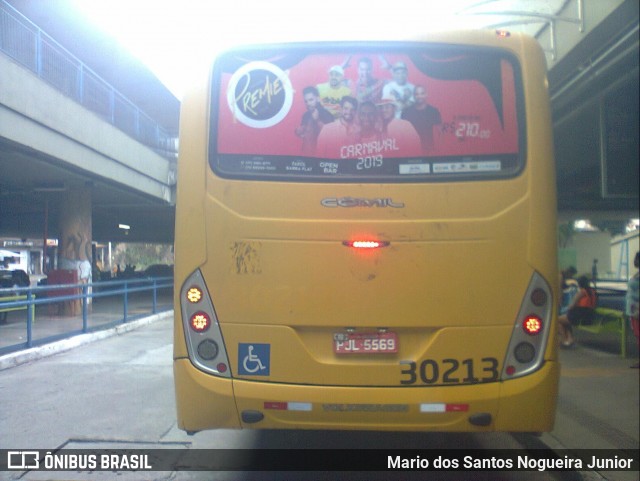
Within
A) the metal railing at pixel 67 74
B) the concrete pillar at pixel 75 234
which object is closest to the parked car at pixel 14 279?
the metal railing at pixel 67 74

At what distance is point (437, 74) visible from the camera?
402 cm

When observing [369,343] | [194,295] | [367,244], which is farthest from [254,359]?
[367,244]

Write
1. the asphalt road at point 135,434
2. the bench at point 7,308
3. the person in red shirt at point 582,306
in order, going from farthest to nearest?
the person in red shirt at point 582,306 → the bench at point 7,308 → the asphalt road at point 135,434

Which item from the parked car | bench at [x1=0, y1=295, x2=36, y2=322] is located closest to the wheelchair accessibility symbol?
bench at [x1=0, y1=295, x2=36, y2=322]

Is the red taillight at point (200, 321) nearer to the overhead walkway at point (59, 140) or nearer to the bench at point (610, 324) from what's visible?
the overhead walkway at point (59, 140)

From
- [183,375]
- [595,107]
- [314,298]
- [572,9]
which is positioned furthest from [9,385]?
[595,107]

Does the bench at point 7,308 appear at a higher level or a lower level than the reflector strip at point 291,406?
higher

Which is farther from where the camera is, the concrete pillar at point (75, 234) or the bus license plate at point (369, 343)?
the concrete pillar at point (75, 234)

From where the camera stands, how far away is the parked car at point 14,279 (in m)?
8.84

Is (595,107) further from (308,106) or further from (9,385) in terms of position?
(9,385)

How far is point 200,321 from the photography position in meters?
3.91

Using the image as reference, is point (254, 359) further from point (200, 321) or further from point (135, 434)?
point (135, 434)

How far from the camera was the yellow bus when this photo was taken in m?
3.80

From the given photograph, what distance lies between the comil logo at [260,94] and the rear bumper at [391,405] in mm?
1778
